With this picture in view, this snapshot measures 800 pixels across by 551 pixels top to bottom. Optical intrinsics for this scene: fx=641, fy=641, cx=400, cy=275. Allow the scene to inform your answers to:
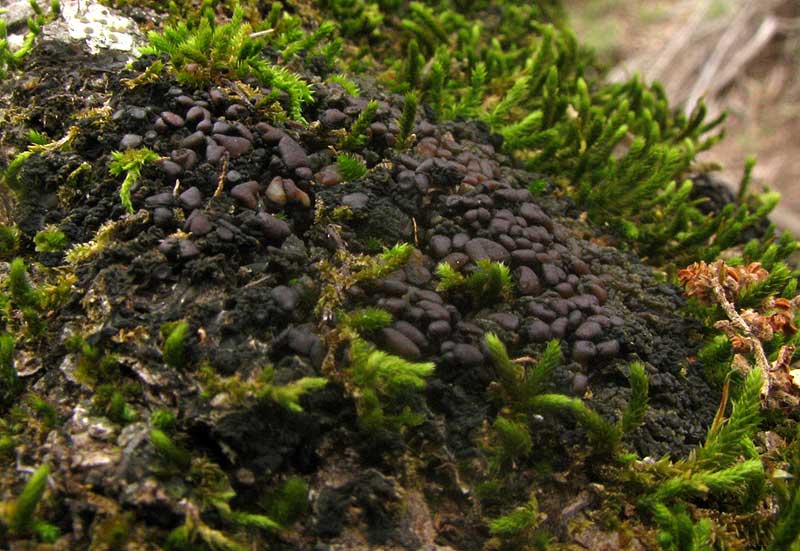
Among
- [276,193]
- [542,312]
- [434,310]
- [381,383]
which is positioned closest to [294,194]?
[276,193]

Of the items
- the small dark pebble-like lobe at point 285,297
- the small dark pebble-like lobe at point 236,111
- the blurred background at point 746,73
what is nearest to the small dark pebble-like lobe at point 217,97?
the small dark pebble-like lobe at point 236,111

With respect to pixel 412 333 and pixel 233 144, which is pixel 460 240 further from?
pixel 233 144

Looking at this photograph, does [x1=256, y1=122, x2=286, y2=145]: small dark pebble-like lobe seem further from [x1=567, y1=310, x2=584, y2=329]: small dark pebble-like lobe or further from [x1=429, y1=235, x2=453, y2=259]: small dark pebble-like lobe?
[x1=567, y1=310, x2=584, y2=329]: small dark pebble-like lobe

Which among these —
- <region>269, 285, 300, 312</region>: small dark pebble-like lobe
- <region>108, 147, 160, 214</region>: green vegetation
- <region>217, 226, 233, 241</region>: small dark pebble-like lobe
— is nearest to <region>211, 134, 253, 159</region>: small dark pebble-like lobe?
<region>108, 147, 160, 214</region>: green vegetation

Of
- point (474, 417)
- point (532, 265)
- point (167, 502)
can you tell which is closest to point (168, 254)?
point (167, 502)

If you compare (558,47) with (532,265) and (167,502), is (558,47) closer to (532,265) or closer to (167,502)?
(532,265)

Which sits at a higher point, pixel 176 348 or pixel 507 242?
pixel 507 242

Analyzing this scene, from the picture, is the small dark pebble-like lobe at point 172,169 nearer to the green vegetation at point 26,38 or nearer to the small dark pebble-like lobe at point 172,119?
the small dark pebble-like lobe at point 172,119
